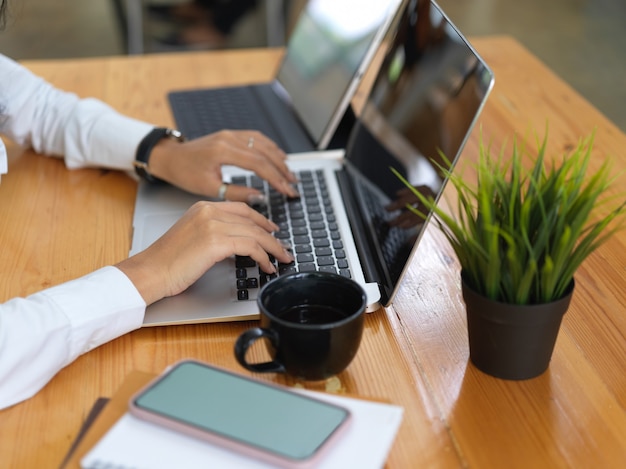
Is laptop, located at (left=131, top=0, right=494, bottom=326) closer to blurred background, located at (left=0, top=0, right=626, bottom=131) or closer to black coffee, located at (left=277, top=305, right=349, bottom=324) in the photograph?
black coffee, located at (left=277, top=305, right=349, bottom=324)

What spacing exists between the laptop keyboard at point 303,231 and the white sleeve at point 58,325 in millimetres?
129

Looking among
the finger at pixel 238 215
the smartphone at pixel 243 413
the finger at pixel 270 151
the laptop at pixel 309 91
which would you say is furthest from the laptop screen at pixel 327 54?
the smartphone at pixel 243 413

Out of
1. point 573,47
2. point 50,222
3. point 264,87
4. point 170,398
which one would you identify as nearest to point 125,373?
point 170,398

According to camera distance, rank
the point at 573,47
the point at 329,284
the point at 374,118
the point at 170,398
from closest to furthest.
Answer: the point at 170,398
the point at 329,284
the point at 374,118
the point at 573,47

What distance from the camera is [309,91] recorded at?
4.64ft

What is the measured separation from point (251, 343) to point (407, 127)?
19.0 inches

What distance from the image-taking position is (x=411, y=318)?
88 centimetres

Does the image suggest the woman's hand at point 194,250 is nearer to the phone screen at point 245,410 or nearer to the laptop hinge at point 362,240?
the laptop hinge at point 362,240

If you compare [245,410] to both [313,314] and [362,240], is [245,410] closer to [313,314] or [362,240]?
[313,314]

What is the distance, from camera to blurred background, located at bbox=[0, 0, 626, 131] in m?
2.91

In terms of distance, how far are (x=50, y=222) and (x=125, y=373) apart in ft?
1.21

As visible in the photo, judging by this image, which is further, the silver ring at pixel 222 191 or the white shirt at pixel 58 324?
the silver ring at pixel 222 191

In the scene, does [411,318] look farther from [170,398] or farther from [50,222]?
[50,222]

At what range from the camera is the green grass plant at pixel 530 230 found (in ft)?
2.25
